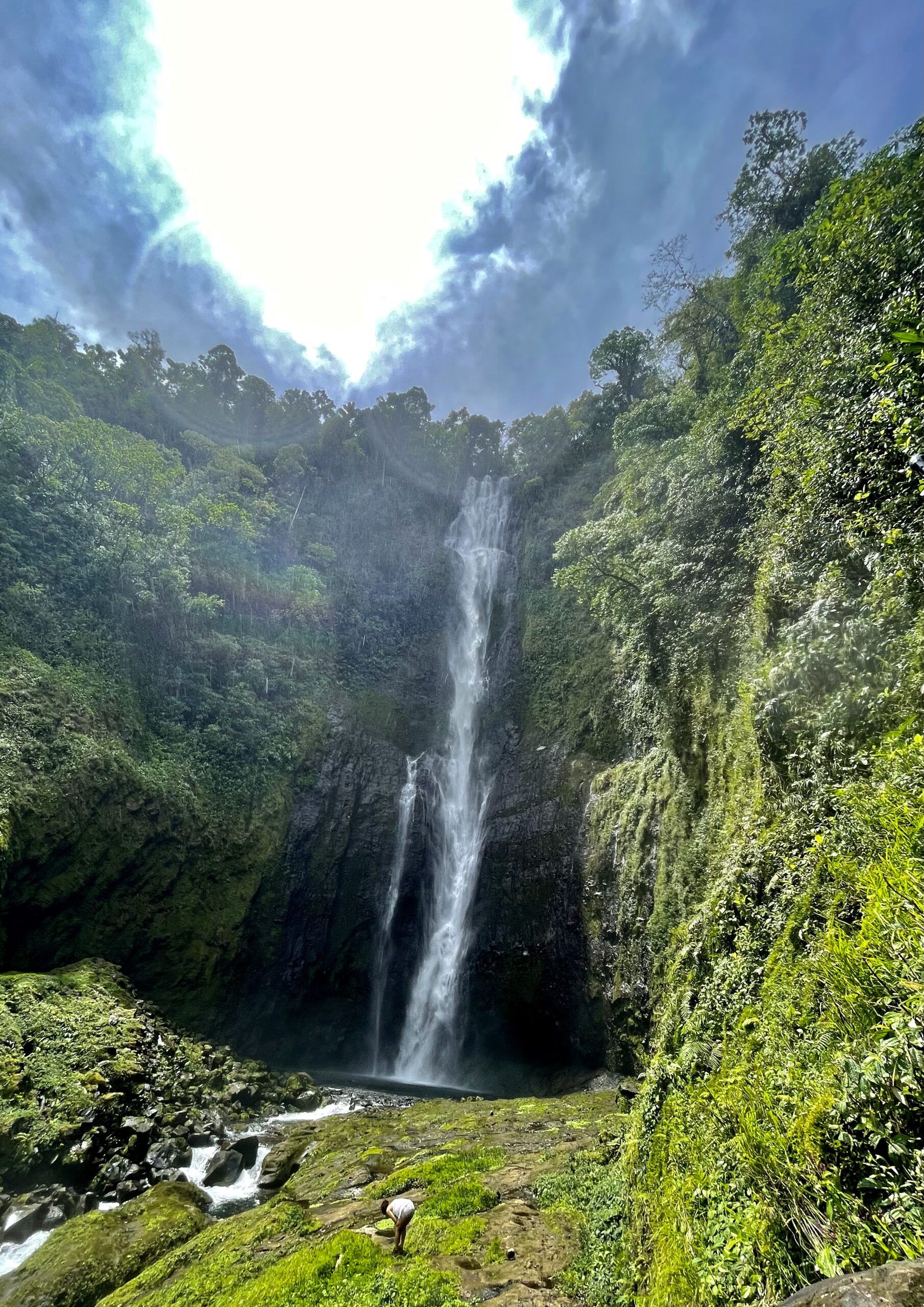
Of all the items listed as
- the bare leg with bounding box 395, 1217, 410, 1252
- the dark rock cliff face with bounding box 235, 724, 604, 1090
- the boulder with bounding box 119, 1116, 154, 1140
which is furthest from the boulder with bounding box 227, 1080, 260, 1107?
the bare leg with bounding box 395, 1217, 410, 1252

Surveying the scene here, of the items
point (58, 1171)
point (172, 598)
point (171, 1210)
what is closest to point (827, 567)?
point (171, 1210)

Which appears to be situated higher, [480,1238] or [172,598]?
[172,598]

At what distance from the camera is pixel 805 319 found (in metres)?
9.52

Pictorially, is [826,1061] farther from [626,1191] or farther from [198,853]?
[198,853]

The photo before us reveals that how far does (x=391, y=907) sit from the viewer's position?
20.1m

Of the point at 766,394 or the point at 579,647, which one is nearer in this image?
the point at 766,394

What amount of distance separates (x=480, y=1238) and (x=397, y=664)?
2396 centimetres

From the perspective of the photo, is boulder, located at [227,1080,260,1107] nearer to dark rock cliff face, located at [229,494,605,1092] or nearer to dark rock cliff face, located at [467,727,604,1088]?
dark rock cliff face, located at [229,494,605,1092]

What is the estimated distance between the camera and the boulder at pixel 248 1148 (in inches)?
356

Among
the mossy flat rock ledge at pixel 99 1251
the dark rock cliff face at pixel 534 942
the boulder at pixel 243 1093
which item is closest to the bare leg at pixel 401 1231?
the mossy flat rock ledge at pixel 99 1251

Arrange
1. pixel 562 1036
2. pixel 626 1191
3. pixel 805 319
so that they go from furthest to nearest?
A: pixel 562 1036
pixel 805 319
pixel 626 1191

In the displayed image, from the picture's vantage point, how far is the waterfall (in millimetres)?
18359

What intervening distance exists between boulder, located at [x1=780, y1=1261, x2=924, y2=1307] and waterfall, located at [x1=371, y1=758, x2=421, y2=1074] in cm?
2006

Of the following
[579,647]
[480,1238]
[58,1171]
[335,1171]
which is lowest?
[58,1171]
